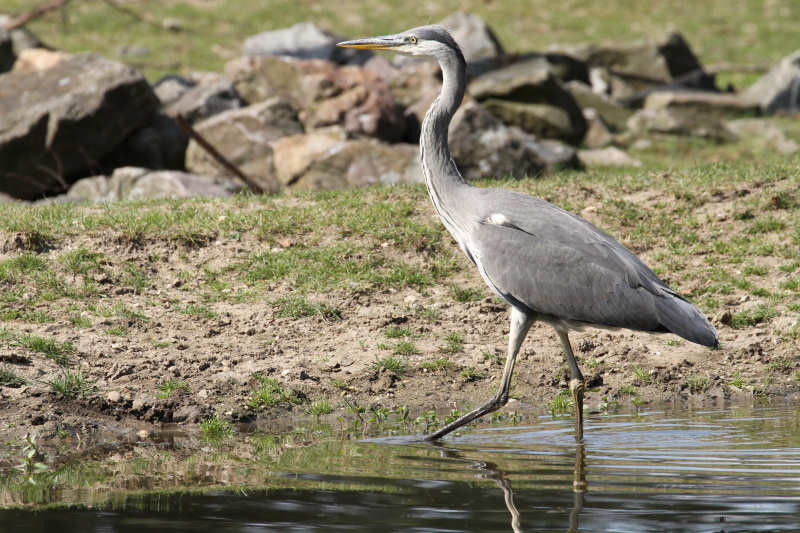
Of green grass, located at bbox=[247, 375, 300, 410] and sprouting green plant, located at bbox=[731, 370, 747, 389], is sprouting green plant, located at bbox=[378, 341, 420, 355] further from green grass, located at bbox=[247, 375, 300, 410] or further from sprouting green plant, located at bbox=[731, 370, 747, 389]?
sprouting green plant, located at bbox=[731, 370, 747, 389]

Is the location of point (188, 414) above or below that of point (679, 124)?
above

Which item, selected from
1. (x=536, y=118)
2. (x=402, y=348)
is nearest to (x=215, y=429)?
(x=402, y=348)

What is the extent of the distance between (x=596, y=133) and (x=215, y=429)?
12756 mm

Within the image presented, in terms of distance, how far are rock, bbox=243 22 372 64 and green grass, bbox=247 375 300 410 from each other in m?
13.7

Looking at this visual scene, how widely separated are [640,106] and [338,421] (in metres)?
15.9

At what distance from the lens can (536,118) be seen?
17.1 meters

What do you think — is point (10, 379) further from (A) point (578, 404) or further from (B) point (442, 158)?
(A) point (578, 404)

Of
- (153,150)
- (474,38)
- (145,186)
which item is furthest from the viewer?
(474,38)

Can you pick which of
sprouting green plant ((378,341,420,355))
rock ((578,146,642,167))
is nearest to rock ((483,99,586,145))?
rock ((578,146,642,167))

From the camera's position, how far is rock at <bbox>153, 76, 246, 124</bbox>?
1625 centimetres

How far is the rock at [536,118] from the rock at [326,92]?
1836mm

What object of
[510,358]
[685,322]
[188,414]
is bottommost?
[188,414]

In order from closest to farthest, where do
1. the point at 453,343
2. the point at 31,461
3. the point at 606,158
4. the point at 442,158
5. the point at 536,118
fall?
1. the point at 31,461
2. the point at 442,158
3. the point at 453,343
4. the point at 606,158
5. the point at 536,118

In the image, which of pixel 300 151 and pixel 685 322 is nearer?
pixel 685 322
